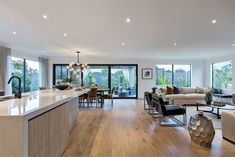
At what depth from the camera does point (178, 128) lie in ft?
17.0

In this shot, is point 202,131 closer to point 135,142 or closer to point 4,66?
point 135,142

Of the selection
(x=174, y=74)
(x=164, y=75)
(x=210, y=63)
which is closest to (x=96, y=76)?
(x=164, y=75)

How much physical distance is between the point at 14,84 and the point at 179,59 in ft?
31.4

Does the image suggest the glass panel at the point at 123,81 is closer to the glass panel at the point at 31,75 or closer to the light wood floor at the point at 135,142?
the glass panel at the point at 31,75

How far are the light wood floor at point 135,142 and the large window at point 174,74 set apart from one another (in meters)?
8.00

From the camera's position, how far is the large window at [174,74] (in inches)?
522

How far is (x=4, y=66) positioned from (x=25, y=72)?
7.53ft

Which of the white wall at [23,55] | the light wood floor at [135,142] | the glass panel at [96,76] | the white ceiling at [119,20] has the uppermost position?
the white ceiling at [119,20]

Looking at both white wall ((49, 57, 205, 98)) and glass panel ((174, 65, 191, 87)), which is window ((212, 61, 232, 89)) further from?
glass panel ((174, 65, 191, 87))

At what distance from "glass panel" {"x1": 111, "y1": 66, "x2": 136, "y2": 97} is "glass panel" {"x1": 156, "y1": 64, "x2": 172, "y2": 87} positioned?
1.55m

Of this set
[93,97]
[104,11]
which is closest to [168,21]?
[104,11]

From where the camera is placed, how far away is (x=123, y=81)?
13.1m

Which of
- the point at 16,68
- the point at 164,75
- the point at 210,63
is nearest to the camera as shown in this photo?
the point at 16,68

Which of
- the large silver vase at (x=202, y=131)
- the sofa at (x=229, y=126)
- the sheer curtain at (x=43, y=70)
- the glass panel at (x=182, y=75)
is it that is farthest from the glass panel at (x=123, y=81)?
the large silver vase at (x=202, y=131)
